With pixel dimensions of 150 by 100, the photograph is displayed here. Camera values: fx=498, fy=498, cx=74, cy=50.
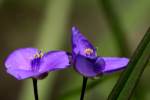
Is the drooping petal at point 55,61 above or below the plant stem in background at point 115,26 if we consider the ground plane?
above

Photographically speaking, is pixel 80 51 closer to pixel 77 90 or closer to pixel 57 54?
pixel 57 54

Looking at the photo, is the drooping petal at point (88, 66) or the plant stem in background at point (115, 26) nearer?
the drooping petal at point (88, 66)

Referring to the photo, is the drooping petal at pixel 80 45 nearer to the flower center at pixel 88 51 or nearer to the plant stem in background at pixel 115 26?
the flower center at pixel 88 51

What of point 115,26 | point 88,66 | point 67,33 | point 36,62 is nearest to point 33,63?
point 36,62

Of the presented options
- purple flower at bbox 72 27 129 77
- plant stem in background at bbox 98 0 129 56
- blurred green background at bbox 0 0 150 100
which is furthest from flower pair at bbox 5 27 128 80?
plant stem in background at bbox 98 0 129 56

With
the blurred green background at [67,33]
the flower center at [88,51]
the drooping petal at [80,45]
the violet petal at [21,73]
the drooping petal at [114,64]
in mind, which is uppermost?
the drooping petal at [80,45]

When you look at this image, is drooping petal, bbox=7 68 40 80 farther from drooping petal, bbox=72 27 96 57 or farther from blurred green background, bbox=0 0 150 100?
blurred green background, bbox=0 0 150 100

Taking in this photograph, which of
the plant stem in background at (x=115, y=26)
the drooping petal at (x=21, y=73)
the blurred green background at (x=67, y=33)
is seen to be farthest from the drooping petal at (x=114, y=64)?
the plant stem in background at (x=115, y=26)

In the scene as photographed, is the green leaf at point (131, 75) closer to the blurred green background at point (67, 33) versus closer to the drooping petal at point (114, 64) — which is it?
the drooping petal at point (114, 64)
